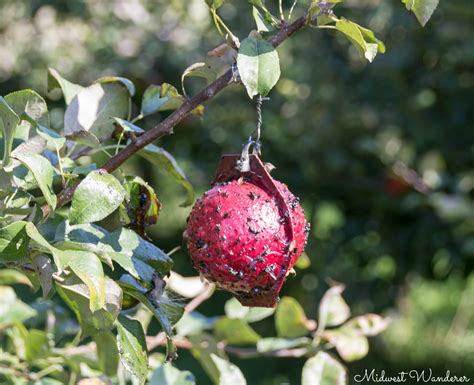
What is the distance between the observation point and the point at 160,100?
3.72 feet

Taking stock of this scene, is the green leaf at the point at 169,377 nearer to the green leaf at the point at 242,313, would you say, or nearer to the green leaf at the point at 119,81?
the green leaf at the point at 242,313

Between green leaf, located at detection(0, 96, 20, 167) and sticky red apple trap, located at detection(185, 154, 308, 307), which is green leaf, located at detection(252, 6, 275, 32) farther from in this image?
green leaf, located at detection(0, 96, 20, 167)

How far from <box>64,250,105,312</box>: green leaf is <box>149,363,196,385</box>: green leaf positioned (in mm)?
408

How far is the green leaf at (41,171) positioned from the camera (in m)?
0.84

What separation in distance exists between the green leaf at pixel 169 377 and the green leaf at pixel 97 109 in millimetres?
371

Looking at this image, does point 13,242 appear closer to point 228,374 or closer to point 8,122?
point 8,122

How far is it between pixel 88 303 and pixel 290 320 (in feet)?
1.83

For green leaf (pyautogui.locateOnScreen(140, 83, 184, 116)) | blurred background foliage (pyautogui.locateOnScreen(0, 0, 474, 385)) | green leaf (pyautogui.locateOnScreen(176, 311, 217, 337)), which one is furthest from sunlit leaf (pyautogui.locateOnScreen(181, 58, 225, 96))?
blurred background foliage (pyautogui.locateOnScreen(0, 0, 474, 385))

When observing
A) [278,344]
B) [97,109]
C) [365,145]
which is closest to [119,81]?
[97,109]

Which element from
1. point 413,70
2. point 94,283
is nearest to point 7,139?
point 94,283

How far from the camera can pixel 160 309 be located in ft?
3.14

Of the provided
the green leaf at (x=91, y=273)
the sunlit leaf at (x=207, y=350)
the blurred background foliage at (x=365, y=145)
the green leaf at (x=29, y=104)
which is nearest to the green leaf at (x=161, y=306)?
the green leaf at (x=91, y=273)

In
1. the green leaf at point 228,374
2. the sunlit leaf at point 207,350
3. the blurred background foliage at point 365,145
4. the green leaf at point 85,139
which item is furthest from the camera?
the blurred background foliage at point 365,145

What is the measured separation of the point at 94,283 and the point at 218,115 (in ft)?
9.30
